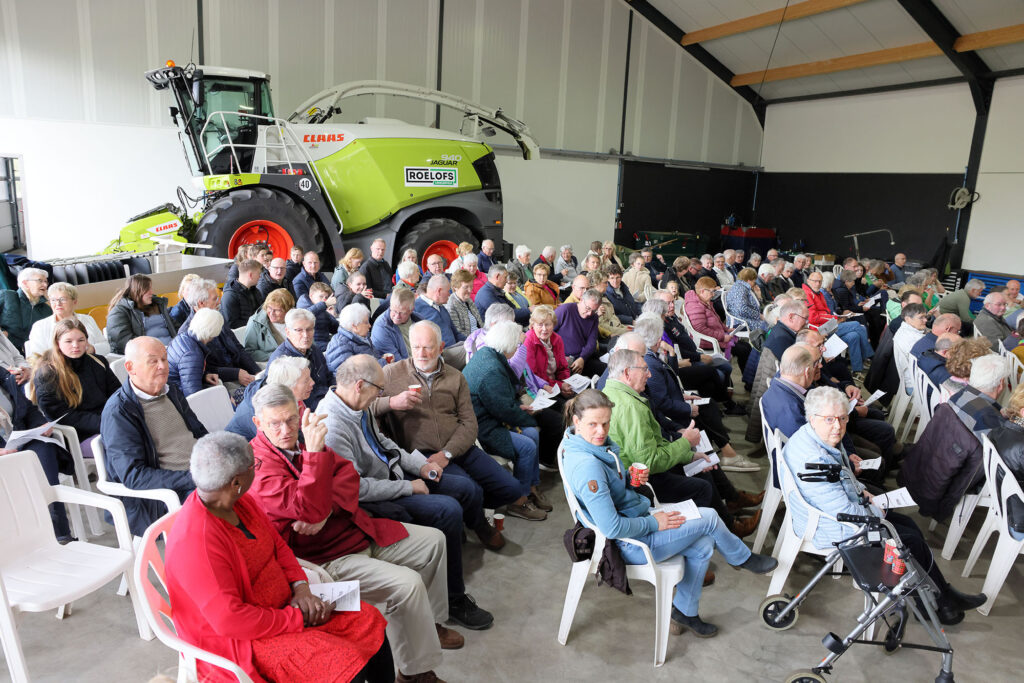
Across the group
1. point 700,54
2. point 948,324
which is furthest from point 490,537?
point 700,54

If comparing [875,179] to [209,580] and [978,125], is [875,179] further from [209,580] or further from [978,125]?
[209,580]

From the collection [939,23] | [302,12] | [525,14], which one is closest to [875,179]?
[939,23]

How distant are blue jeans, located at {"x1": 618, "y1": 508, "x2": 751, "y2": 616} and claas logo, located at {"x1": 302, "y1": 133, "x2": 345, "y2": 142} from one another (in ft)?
23.0

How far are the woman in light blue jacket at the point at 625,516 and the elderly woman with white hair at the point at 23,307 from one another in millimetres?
3609

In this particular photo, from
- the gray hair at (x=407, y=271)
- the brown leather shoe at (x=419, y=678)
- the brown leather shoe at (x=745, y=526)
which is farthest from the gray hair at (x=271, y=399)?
the gray hair at (x=407, y=271)

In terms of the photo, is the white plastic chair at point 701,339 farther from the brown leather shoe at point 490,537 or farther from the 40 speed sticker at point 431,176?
the 40 speed sticker at point 431,176

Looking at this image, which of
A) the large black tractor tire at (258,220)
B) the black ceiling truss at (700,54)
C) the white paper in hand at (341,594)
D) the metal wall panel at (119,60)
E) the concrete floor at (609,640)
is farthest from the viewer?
the black ceiling truss at (700,54)

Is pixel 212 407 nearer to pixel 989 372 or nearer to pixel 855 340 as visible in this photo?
pixel 989 372

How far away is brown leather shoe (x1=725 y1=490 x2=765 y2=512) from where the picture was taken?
3.72 metres

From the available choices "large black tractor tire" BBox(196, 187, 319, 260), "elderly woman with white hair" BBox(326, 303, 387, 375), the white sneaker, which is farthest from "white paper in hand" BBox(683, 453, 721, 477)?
"large black tractor tire" BBox(196, 187, 319, 260)

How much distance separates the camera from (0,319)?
407 cm

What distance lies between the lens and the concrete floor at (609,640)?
2.42 meters

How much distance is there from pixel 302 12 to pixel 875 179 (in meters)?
11.9

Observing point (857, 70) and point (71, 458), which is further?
point (857, 70)
